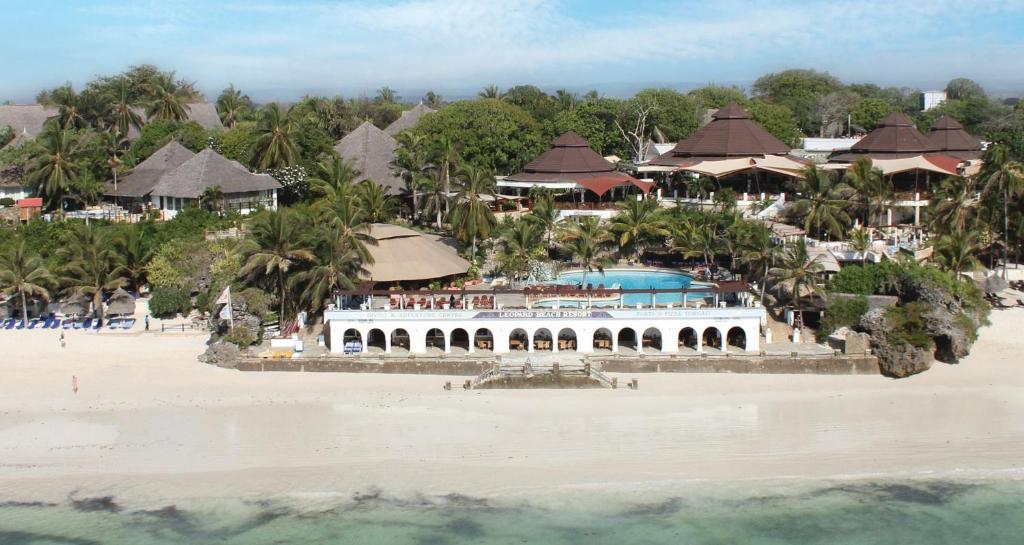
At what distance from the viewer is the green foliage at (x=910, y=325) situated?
31016 millimetres

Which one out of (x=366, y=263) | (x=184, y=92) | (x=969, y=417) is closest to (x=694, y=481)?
(x=969, y=417)

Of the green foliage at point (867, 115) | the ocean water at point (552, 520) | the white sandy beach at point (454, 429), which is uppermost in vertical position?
the green foliage at point (867, 115)

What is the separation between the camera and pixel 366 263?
35125 millimetres

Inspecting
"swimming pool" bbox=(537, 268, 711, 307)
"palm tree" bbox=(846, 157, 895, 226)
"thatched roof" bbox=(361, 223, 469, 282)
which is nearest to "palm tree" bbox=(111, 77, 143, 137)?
"thatched roof" bbox=(361, 223, 469, 282)

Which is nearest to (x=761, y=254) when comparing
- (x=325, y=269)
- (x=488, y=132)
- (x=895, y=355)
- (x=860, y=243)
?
(x=860, y=243)

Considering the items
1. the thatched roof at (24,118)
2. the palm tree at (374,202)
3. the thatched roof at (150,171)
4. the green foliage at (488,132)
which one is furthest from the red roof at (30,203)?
the green foliage at (488,132)

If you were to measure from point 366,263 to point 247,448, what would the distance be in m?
10.7

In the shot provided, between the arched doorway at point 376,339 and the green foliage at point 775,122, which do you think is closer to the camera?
the arched doorway at point 376,339

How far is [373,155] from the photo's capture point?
2036 inches

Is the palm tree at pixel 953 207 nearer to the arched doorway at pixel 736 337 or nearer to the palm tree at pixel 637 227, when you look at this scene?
the arched doorway at pixel 736 337

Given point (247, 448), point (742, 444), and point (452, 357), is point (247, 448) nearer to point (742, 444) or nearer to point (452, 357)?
point (452, 357)

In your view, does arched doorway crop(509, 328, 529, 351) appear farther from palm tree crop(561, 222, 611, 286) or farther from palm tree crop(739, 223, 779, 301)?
palm tree crop(739, 223, 779, 301)

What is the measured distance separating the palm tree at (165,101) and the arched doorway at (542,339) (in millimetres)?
34097

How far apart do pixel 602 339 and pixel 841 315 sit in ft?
24.7
